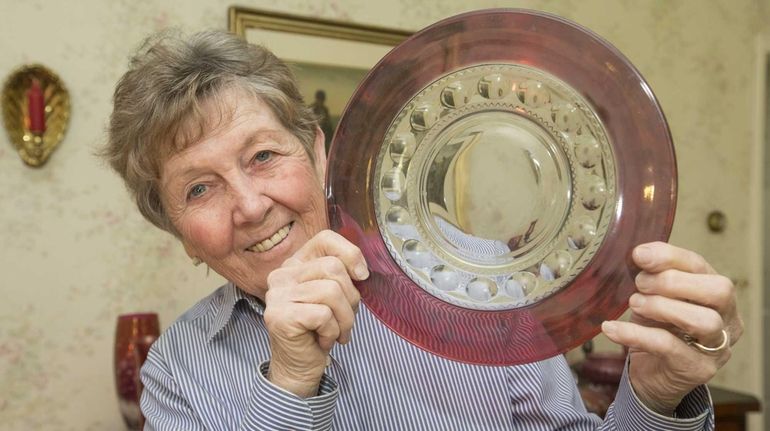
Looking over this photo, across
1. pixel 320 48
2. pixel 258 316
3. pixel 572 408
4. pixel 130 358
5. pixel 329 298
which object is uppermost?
pixel 320 48

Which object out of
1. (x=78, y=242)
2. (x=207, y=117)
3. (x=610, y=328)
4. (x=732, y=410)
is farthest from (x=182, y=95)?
(x=732, y=410)

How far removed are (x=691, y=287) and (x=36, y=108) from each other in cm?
170

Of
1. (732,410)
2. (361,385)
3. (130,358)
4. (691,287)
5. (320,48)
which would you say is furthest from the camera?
(732,410)

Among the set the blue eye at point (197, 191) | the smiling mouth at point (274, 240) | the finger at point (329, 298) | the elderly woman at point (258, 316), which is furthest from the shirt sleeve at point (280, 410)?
the blue eye at point (197, 191)

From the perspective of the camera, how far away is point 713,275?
0.73 metres

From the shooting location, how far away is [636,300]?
0.73 m

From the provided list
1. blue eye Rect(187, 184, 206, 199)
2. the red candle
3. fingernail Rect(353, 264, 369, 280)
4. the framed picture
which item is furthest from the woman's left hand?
the red candle

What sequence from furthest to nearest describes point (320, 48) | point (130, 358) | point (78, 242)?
point (320, 48) < point (78, 242) < point (130, 358)

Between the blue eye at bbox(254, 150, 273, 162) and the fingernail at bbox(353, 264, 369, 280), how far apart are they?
1.01 ft

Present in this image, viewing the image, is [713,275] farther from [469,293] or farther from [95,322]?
[95,322]

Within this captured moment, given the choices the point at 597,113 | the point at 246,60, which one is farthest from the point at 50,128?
the point at 597,113

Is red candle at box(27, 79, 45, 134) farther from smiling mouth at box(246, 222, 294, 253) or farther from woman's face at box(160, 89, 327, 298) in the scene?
smiling mouth at box(246, 222, 294, 253)

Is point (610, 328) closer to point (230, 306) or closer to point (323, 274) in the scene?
point (323, 274)

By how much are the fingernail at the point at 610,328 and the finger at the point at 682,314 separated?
2cm
